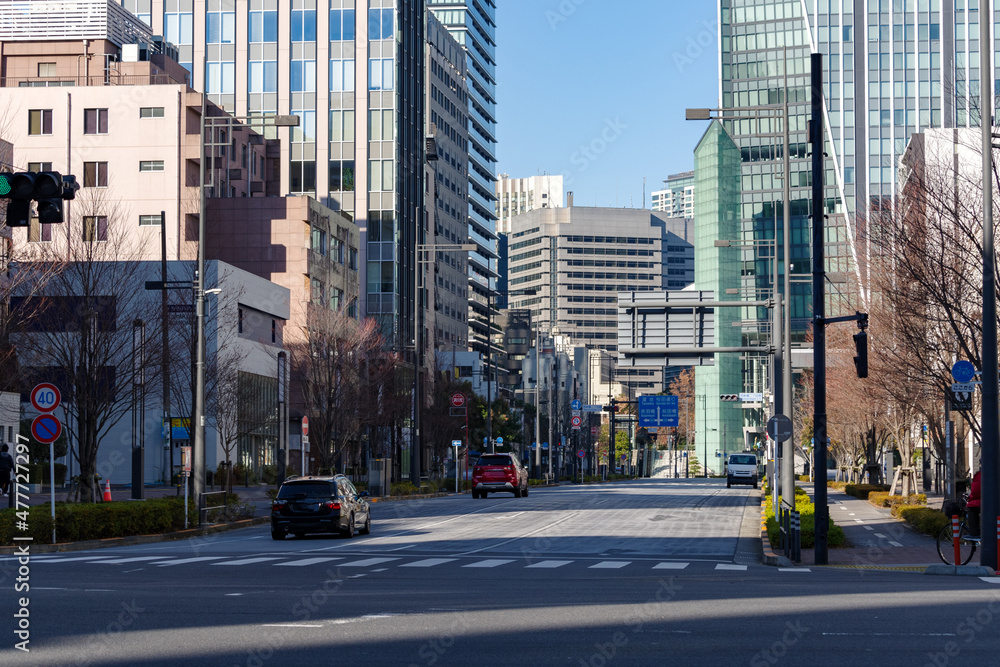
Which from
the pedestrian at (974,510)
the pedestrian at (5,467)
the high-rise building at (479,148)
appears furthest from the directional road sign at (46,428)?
the high-rise building at (479,148)

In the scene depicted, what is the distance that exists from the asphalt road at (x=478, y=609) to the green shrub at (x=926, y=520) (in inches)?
199

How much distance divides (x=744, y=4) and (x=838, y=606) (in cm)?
14394

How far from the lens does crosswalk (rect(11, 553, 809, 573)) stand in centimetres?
2127

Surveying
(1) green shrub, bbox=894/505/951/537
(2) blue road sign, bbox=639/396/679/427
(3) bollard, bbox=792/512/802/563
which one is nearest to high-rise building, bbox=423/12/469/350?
(2) blue road sign, bbox=639/396/679/427

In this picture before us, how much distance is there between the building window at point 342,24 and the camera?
336 ft

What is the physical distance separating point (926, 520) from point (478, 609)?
1838cm

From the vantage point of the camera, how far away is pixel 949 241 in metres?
27.2

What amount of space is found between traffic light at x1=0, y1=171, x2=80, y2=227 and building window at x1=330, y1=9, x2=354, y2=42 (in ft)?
295

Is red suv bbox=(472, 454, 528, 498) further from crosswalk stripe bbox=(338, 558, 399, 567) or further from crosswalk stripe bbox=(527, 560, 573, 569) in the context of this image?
crosswalk stripe bbox=(527, 560, 573, 569)

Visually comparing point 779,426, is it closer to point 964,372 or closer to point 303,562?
point 964,372

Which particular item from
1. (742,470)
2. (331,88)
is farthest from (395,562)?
(331,88)

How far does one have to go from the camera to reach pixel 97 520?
89.2ft

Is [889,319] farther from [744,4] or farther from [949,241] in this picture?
[744,4]

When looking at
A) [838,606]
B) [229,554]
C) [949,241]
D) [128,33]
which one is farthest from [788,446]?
[128,33]
